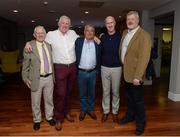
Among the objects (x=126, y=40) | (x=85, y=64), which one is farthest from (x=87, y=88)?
(x=126, y=40)

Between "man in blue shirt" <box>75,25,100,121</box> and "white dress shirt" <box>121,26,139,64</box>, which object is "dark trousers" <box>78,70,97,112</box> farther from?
"white dress shirt" <box>121,26,139,64</box>

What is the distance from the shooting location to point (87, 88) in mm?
3553

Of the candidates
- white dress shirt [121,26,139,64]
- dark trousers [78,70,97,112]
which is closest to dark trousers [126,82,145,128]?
white dress shirt [121,26,139,64]

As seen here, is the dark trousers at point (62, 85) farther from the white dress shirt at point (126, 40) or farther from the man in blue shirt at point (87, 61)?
the white dress shirt at point (126, 40)

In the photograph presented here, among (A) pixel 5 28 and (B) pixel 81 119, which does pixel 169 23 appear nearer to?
(B) pixel 81 119

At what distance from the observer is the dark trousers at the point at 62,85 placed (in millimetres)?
3217

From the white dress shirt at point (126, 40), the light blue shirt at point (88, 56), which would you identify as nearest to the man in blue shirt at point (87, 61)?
Answer: the light blue shirt at point (88, 56)

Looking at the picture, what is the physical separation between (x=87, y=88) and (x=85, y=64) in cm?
42

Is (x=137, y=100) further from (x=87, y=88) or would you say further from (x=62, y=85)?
(x=62, y=85)

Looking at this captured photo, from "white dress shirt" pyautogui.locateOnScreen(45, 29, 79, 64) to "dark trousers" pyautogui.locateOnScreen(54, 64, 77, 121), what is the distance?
10 cm

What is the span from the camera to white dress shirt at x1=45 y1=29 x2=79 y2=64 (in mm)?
3154

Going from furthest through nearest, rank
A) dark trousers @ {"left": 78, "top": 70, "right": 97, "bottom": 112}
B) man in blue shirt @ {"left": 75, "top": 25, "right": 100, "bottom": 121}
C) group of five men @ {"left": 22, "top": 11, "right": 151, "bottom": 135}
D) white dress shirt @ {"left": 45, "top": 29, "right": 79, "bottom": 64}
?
dark trousers @ {"left": 78, "top": 70, "right": 97, "bottom": 112} < man in blue shirt @ {"left": 75, "top": 25, "right": 100, "bottom": 121} < white dress shirt @ {"left": 45, "top": 29, "right": 79, "bottom": 64} < group of five men @ {"left": 22, "top": 11, "right": 151, "bottom": 135}

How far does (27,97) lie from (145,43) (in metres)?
3.19

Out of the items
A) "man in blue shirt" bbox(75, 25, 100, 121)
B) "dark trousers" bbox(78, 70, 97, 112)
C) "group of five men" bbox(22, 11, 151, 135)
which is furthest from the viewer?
"dark trousers" bbox(78, 70, 97, 112)
